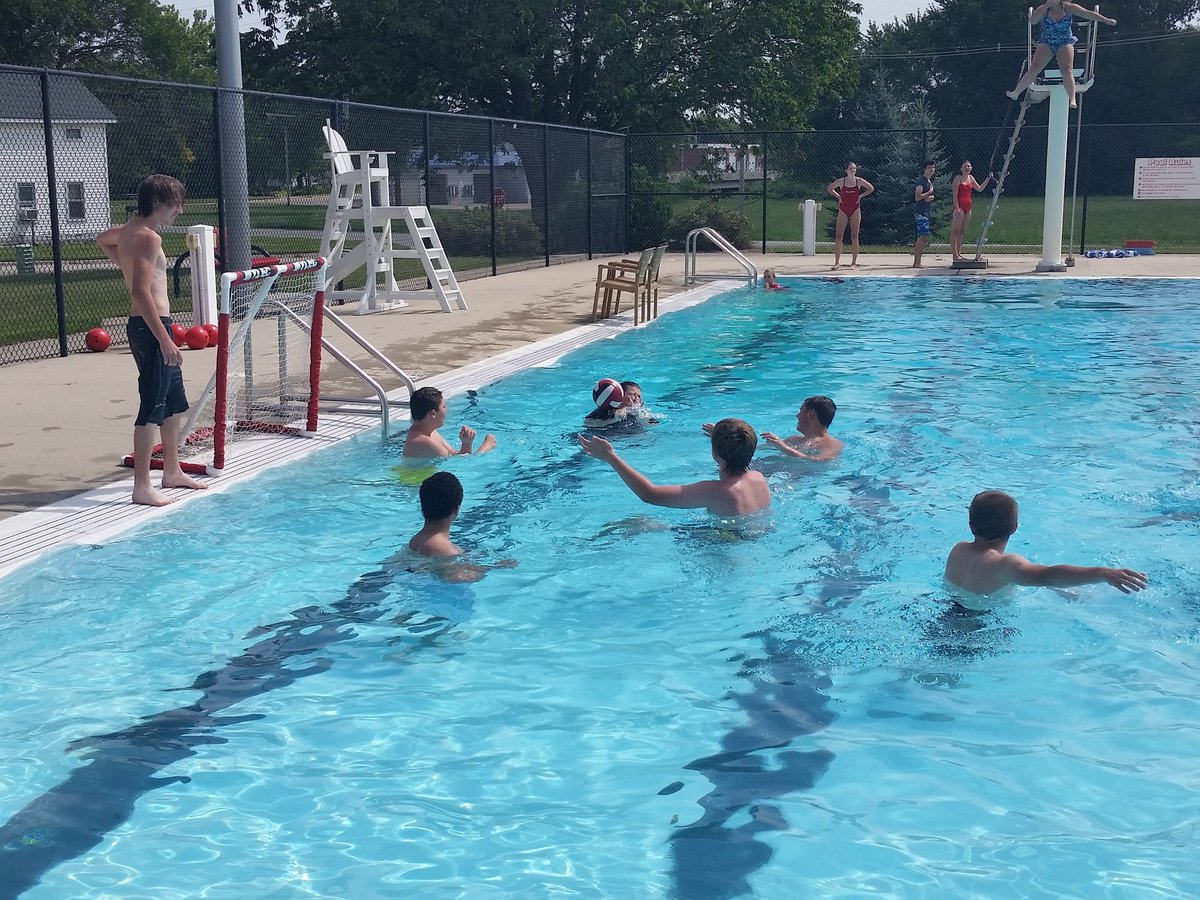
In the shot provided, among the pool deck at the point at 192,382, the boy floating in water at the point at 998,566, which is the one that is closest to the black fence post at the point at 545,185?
the pool deck at the point at 192,382

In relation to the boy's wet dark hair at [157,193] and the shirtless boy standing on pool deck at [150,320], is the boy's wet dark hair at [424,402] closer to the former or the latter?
the shirtless boy standing on pool deck at [150,320]

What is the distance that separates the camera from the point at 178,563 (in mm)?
6070

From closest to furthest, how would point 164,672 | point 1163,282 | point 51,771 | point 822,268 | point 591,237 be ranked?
point 51,771 → point 164,672 → point 1163,282 → point 822,268 → point 591,237

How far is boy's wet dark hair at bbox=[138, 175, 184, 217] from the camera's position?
240 inches

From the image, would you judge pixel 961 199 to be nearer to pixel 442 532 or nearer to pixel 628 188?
Result: pixel 628 188

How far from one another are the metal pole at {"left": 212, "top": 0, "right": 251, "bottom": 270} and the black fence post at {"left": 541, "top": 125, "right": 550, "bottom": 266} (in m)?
8.51

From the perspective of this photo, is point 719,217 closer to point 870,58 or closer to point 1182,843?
point 1182,843

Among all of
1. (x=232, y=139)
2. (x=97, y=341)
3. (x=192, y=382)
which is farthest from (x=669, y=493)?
(x=232, y=139)

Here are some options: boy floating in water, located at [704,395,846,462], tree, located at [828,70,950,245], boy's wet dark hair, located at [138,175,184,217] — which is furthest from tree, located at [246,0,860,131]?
boy's wet dark hair, located at [138,175,184,217]

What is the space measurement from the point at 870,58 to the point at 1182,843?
66.8 meters

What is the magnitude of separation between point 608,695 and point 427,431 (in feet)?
10.9

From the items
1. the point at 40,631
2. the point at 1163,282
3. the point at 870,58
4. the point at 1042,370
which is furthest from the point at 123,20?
the point at 40,631

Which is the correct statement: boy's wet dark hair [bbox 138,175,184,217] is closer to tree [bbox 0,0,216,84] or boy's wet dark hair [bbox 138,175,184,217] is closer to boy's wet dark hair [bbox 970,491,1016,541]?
boy's wet dark hair [bbox 970,491,1016,541]

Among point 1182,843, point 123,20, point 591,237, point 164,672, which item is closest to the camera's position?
point 1182,843
